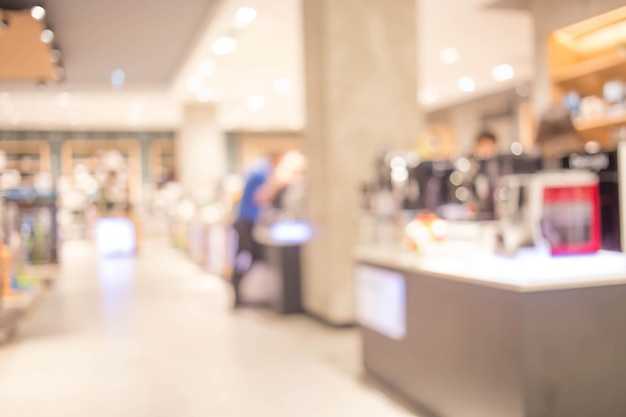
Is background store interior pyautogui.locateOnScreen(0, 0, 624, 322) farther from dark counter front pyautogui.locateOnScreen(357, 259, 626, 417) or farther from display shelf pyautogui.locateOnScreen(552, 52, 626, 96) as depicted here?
dark counter front pyautogui.locateOnScreen(357, 259, 626, 417)

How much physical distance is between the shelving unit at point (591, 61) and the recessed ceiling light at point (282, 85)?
6473 mm

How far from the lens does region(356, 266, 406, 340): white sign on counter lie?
3746 mm

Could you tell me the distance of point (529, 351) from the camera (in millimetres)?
2639

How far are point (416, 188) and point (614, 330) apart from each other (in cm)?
199

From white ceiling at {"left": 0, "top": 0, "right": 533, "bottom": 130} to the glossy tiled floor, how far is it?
3.41m

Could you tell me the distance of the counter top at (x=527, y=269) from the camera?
271 cm

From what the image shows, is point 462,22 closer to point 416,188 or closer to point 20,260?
point 416,188

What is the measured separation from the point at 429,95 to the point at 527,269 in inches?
476

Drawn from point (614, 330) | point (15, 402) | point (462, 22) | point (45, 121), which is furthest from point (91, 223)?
point (614, 330)

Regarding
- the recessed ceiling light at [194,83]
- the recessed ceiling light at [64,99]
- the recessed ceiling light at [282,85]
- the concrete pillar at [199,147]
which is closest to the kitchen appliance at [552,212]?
the recessed ceiling light at [194,83]

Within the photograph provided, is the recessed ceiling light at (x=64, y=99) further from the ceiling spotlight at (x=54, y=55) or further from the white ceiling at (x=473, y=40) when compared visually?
the white ceiling at (x=473, y=40)

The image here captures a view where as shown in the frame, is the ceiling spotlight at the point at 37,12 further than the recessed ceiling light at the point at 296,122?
No

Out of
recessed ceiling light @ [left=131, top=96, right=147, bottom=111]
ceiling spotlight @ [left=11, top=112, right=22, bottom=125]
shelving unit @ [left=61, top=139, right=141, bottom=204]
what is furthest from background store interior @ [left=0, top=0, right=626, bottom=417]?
shelving unit @ [left=61, top=139, right=141, bottom=204]

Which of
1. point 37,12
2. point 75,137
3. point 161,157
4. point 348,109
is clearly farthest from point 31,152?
point 348,109
